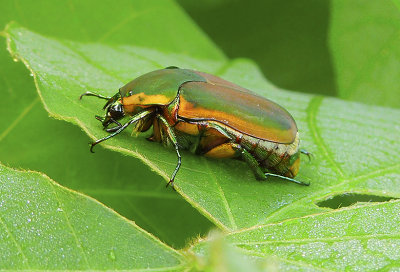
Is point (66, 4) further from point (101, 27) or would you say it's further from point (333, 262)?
point (333, 262)

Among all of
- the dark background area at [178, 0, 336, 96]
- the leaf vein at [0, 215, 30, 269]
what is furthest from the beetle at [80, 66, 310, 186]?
the dark background area at [178, 0, 336, 96]

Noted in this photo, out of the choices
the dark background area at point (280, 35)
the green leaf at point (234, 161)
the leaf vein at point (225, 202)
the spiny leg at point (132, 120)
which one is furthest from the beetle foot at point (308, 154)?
the dark background area at point (280, 35)

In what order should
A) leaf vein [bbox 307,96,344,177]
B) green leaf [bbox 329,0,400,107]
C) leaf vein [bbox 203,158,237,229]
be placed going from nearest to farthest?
leaf vein [bbox 203,158,237,229] → leaf vein [bbox 307,96,344,177] → green leaf [bbox 329,0,400,107]

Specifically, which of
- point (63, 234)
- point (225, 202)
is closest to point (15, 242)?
point (63, 234)

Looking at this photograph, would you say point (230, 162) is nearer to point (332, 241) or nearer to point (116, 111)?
point (116, 111)

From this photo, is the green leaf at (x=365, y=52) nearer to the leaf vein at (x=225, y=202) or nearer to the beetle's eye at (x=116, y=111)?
the leaf vein at (x=225, y=202)

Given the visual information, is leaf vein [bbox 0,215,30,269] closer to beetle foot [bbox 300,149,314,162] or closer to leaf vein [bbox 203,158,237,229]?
leaf vein [bbox 203,158,237,229]

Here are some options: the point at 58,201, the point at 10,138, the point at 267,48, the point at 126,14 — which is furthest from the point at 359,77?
the point at 58,201
